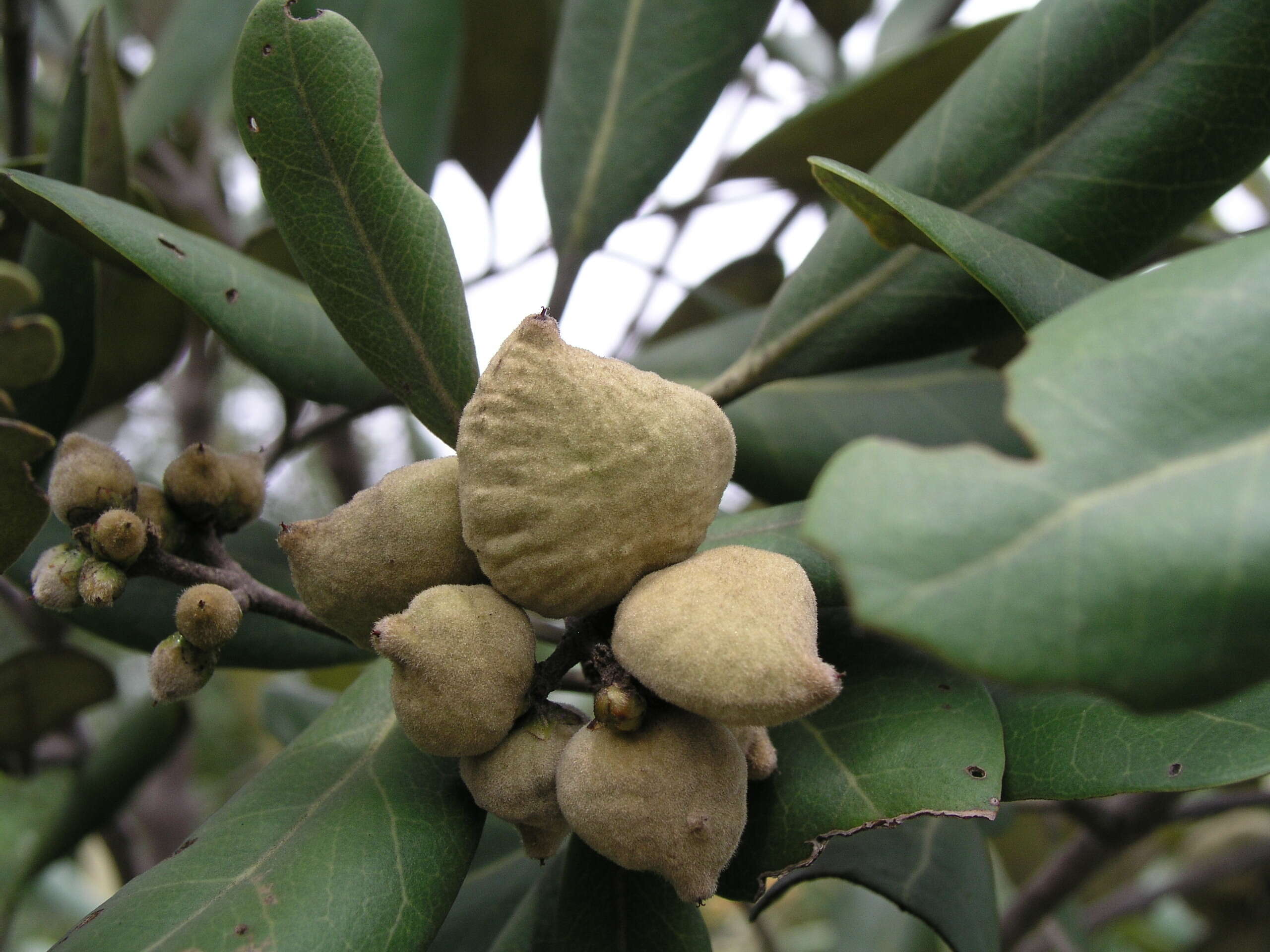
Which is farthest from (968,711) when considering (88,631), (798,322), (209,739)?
(209,739)

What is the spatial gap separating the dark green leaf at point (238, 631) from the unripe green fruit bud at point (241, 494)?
14 cm

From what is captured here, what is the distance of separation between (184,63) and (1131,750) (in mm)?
1717

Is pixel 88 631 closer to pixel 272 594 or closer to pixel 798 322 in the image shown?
pixel 272 594

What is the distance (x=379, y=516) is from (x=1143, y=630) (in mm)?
529

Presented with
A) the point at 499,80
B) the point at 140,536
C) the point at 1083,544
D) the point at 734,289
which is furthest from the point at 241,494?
the point at 734,289

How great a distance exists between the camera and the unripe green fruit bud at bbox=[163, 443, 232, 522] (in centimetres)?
92

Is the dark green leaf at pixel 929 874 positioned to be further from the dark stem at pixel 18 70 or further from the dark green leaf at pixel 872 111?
the dark stem at pixel 18 70

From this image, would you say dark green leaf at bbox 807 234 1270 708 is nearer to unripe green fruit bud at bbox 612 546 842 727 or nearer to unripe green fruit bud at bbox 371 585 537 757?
unripe green fruit bud at bbox 612 546 842 727

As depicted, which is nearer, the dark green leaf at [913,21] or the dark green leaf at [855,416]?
the dark green leaf at [855,416]

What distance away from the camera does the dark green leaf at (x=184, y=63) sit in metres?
1.70

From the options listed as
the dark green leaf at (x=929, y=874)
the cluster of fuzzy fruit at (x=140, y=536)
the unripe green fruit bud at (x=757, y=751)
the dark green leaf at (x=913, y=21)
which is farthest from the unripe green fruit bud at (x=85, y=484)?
the dark green leaf at (x=913, y=21)

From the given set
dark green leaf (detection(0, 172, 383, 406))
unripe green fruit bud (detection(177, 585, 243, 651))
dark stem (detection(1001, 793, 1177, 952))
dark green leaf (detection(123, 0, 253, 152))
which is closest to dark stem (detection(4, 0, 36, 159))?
dark green leaf (detection(123, 0, 253, 152))

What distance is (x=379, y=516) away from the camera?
78cm

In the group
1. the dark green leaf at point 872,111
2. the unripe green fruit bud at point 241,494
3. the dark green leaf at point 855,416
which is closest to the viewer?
the unripe green fruit bud at point 241,494
